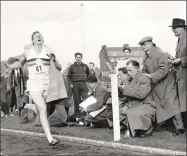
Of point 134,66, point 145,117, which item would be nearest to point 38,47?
point 134,66

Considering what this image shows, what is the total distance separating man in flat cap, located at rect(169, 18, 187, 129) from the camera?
8.10 meters

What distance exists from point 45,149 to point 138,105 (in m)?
2.12

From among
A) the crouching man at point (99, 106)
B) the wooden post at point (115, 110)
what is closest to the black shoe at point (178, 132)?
the wooden post at point (115, 110)

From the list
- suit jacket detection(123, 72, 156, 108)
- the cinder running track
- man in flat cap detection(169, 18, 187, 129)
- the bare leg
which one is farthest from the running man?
man in flat cap detection(169, 18, 187, 129)

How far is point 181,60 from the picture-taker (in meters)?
8.03

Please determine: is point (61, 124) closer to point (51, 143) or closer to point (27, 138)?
point (27, 138)

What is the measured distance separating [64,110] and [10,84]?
3.57 m

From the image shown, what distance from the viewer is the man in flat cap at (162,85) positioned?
8.27 m

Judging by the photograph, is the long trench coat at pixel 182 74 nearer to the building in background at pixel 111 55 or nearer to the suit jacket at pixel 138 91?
the suit jacket at pixel 138 91

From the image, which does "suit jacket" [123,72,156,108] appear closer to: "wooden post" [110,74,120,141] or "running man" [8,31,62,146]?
"wooden post" [110,74,120,141]

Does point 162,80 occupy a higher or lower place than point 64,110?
higher

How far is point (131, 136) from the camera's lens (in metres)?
8.09

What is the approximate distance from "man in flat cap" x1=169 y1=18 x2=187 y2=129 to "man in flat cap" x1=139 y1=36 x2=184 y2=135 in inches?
7.3

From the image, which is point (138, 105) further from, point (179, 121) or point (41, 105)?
point (41, 105)
